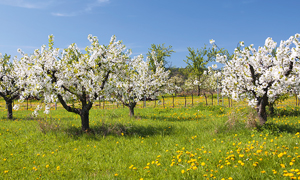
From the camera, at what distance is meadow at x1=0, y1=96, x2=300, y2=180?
5.73 metres

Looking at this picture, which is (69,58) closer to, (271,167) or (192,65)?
(271,167)

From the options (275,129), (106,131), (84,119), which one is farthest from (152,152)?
(275,129)

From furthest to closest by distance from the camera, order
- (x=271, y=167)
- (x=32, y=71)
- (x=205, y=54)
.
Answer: (x=205, y=54) → (x=32, y=71) → (x=271, y=167)

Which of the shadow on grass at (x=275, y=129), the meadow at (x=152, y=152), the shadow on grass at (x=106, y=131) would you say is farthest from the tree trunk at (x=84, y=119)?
the shadow on grass at (x=275, y=129)

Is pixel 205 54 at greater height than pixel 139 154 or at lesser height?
greater

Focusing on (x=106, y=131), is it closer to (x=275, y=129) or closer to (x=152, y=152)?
(x=152, y=152)

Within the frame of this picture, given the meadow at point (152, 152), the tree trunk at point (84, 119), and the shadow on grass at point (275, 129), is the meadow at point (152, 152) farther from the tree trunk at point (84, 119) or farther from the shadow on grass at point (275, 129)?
the tree trunk at point (84, 119)

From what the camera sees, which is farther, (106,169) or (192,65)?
(192,65)

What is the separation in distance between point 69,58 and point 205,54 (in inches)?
2369

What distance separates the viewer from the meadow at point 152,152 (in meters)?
5.73

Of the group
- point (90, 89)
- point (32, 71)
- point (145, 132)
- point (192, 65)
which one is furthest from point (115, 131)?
point (192, 65)

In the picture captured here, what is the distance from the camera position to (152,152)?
311 inches

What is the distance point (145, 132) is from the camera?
435 inches

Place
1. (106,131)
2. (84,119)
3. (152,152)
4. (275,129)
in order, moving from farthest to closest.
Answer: (84,119)
(106,131)
(275,129)
(152,152)
